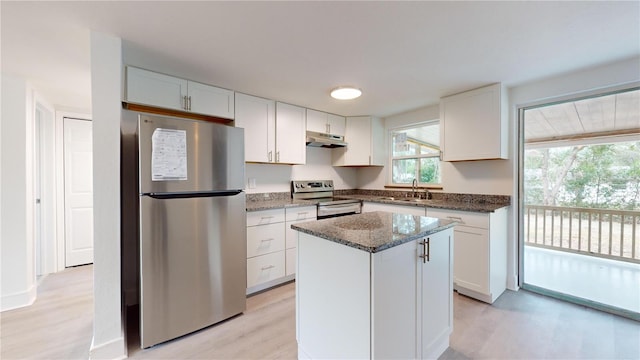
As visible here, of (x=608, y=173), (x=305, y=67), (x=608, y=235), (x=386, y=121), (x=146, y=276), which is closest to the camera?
(x=146, y=276)

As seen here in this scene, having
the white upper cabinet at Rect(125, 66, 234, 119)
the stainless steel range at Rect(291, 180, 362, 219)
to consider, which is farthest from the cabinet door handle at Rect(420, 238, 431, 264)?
the white upper cabinet at Rect(125, 66, 234, 119)

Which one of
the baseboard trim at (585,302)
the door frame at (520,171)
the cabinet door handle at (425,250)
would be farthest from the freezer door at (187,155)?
the baseboard trim at (585,302)

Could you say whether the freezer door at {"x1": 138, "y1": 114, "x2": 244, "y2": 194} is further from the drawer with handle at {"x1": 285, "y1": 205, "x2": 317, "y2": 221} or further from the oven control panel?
the oven control panel

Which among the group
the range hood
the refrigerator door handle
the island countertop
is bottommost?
the island countertop

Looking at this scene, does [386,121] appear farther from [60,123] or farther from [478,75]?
[60,123]

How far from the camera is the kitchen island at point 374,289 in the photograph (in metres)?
1.26

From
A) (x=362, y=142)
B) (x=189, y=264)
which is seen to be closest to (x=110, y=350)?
(x=189, y=264)

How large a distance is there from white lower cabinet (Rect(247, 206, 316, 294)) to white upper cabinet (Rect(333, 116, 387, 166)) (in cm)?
136

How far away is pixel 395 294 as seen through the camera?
1332 millimetres

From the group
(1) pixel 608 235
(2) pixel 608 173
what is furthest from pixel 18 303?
(1) pixel 608 235

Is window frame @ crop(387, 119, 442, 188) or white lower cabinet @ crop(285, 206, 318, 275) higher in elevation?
window frame @ crop(387, 119, 442, 188)

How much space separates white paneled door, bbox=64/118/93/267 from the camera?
3402 millimetres

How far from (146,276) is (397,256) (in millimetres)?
1716

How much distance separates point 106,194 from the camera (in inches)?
66.2
